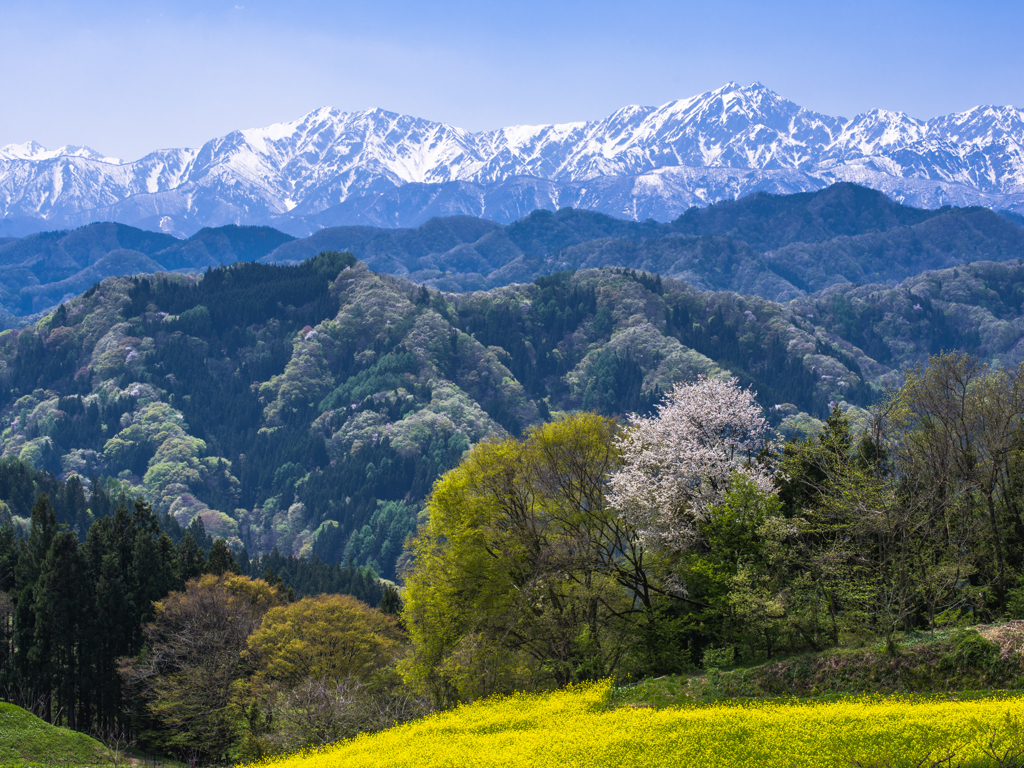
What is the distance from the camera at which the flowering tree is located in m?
49.1

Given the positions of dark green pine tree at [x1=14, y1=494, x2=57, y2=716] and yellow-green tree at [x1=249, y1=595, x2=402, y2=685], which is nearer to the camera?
yellow-green tree at [x1=249, y1=595, x2=402, y2=685]

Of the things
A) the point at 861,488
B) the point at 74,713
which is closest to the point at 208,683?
the point at 74,713

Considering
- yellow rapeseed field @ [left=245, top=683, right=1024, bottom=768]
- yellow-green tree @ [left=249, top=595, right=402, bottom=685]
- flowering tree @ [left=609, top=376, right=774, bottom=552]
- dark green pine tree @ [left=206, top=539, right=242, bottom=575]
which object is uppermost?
flowering tree @ [left=609, top=376, right=774, bottom=552]

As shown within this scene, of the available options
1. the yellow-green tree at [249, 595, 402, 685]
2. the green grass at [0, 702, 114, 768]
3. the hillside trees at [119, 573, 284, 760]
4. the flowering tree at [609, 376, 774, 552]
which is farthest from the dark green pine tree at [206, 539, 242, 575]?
the flowering tree at [609, 376, 774, 552]

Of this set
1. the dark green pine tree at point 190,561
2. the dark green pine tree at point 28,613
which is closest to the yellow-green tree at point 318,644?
the dark green pine tree at point 28,613

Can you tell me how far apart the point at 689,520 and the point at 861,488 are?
412 inches

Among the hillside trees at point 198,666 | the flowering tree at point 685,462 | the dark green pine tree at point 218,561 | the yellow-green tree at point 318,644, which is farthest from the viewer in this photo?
the dark green pine tree at point 218,561

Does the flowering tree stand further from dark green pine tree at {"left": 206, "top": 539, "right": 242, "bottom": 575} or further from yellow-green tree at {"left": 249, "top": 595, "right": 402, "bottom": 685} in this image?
dark green pine tree at {"left": 206, "top": 539, "right": 242, "bottom": 575}

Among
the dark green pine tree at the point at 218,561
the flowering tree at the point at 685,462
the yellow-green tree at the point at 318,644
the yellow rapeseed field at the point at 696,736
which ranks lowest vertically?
the yellow rapeseed field at the point at 696,736

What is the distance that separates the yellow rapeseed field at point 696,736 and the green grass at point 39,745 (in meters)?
13.4

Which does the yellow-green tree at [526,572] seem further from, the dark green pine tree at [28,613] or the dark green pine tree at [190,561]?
the dark green pine tree at [190,561]

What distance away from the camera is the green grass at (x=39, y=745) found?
4409cm

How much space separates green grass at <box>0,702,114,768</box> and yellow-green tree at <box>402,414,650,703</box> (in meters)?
19.6

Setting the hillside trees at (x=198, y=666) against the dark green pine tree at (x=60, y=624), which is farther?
the dark green pine tree at (x=60, y=624)
